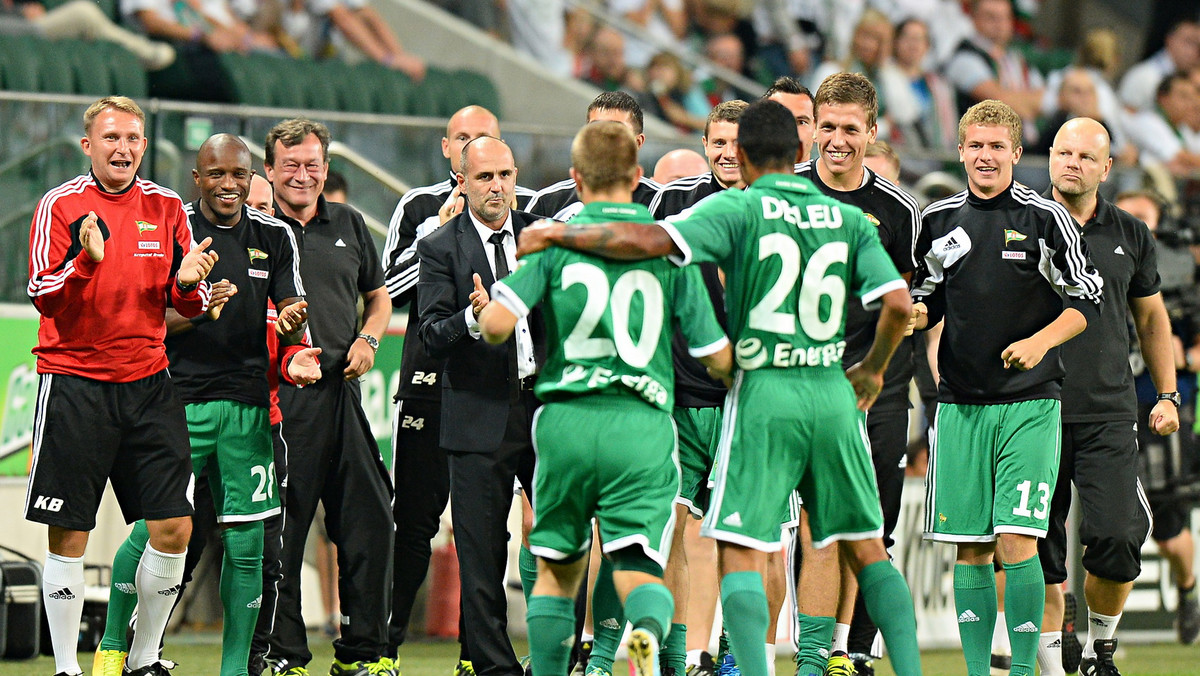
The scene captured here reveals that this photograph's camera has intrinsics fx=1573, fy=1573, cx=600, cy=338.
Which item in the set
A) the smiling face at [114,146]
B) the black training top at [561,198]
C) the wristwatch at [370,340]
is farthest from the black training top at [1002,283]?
the smiling face at [114,146]

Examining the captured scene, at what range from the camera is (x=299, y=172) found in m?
7.67

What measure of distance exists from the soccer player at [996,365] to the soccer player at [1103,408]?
64 cm

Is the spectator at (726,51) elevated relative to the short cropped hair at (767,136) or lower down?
elevated

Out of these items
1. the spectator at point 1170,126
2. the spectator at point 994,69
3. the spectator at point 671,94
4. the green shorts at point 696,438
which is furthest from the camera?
the spectator at point 1170,126

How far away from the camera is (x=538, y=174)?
33.4 ft

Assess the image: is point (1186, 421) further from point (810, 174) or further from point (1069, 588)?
point (810, 174)

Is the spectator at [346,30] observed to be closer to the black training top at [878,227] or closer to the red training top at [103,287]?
the red training top at [103,287]

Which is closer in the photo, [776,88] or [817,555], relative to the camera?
[817,555]

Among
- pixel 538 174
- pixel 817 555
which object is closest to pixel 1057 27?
pixel 538 174

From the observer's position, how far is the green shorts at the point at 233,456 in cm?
700

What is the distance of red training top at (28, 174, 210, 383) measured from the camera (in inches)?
262

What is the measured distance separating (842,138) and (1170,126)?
37.6ft

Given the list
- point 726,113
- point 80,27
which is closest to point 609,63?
point 80,27

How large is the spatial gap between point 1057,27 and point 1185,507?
10.7 meters
